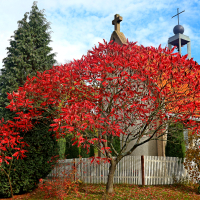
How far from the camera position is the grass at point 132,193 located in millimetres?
7307

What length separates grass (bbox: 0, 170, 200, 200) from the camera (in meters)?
7.31

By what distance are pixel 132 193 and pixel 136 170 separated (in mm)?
1679

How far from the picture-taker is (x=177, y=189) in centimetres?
882

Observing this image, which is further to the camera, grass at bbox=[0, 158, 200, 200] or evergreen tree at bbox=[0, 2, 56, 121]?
evergreen tree at bbox=[0, 2, 56, 121]

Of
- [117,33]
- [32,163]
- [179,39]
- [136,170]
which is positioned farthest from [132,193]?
[179,39]

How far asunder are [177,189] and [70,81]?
21.2 feet

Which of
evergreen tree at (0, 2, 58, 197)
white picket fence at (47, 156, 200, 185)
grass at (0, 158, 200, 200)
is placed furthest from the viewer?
evergreen tree at (0, 2, 58, 197)

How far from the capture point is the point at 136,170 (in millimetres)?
9328

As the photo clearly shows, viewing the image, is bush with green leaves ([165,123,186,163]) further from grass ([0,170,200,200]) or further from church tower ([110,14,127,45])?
church tower ([110,14,127,45])

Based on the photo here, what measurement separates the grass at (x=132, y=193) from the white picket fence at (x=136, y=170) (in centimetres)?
38

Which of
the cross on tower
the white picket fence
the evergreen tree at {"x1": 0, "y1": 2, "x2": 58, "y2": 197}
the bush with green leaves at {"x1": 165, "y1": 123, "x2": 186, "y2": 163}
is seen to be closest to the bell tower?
the cross on tower

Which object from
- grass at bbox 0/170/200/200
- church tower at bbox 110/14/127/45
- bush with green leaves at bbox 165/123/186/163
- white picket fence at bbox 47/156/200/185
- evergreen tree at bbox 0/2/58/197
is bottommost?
grass at bbox 0/170/200/200

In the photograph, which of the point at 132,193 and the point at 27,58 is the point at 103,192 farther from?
the point at 27,58

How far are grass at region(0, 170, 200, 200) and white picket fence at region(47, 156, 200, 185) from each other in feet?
1.24
